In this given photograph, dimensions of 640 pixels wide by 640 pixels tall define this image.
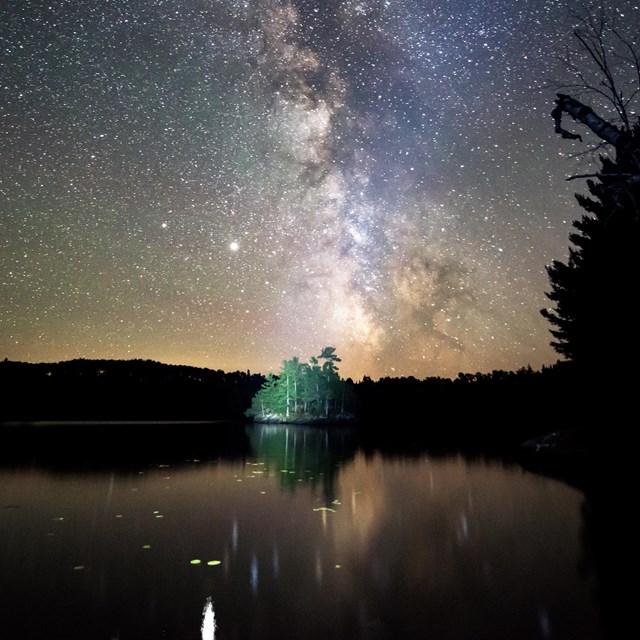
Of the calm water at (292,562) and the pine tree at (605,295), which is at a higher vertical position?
the pine tree at (605,295)

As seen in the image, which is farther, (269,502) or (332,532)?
(269,502)

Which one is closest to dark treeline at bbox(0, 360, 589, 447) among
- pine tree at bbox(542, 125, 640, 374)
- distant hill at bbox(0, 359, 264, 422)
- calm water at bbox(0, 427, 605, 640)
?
distant hill at bbox(0, 359, 264, 422)

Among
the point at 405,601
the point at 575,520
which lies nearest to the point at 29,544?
the point at 405,601

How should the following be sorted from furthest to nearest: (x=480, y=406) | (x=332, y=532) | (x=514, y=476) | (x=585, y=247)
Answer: (x=480, y=406)
(x=585, y=247)
(x=514, y=476)
(x=332, y=532)

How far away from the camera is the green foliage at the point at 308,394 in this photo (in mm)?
88625

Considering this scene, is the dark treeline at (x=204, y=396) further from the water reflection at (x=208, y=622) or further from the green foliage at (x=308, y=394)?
the water reflection at (x=208, y=622)

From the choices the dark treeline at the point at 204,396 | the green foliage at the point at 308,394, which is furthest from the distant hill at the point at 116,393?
the green foliage at the point at 308,394

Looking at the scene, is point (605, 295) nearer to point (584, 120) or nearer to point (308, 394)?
point (584, 120)

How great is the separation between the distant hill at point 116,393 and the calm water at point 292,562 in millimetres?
91292

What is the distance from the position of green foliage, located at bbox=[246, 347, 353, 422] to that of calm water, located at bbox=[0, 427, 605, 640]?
244 ft

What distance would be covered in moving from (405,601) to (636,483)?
13.2 m

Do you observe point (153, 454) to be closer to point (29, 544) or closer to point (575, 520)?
point (29, 544)

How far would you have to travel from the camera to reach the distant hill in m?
103

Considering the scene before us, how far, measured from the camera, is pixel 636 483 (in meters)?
14.4
